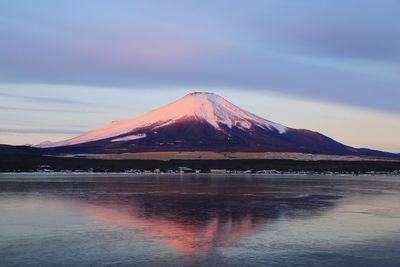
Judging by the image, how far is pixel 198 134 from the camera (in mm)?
111875

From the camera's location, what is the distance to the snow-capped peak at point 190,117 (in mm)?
124125

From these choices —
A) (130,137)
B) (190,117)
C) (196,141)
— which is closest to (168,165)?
(196,141)

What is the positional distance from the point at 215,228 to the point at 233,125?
4261 inches

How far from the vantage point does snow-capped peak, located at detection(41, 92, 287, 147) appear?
124125mm

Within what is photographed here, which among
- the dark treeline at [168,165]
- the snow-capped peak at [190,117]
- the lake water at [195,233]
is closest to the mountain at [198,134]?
the snow-capped peak at [190,117]

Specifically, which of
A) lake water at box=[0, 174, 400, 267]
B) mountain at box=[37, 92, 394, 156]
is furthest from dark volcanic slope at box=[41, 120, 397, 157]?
lake water at box=[0, 174, 400, 267]

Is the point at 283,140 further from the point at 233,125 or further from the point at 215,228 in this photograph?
the point at 215,228

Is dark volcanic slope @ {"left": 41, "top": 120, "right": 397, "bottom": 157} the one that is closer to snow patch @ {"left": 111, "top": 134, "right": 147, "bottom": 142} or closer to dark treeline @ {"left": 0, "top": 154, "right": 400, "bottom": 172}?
snow patch @ {"left": 111, "top": 134, "right": 147, "bottom": 142}

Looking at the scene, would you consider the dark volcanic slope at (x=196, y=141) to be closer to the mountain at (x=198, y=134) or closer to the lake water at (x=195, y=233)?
the mountain at (x=198, y=134)

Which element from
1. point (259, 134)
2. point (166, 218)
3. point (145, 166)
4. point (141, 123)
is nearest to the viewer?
point (166, 218)

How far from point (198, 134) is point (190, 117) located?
13.4 metres

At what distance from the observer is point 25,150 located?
85.8 meters

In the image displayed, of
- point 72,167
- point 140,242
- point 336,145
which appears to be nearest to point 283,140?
point 336,145

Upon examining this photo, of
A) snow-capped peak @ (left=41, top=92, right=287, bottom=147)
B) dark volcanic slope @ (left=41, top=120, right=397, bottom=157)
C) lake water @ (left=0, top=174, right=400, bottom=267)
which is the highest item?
snow-capped peak @ (left=41, top=92, right=287, bottom=147)
